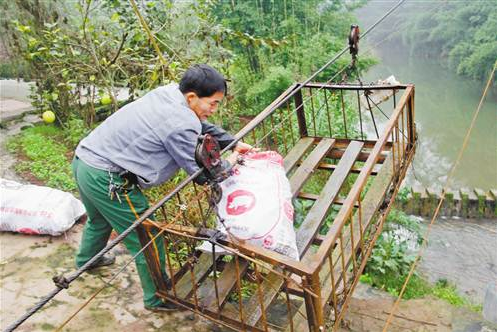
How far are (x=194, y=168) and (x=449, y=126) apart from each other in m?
15.6

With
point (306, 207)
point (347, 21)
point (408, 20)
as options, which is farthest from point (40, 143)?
point (408, 20)

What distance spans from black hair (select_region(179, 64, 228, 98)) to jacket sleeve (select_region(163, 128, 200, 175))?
0.24 meters

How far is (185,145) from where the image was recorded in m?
2.08

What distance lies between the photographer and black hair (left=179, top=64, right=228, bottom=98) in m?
2.15

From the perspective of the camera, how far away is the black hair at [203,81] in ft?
7.06

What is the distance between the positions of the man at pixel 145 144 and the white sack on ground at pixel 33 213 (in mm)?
1077

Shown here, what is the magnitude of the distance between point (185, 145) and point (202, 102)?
0.28 metres

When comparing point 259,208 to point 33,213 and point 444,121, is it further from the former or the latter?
point 444,121

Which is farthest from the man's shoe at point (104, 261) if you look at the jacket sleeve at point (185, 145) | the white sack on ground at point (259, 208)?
the jacket sleeve at point (185, 145)

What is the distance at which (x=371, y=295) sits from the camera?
4.53 meters

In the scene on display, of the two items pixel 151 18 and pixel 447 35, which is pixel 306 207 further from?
pixel 447 35

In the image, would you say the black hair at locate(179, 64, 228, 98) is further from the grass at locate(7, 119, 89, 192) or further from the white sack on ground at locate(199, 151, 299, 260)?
the grass at locate(7, 119, 89, 192)

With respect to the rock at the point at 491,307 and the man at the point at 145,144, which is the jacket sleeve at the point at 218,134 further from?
the rock at the point at 491,307

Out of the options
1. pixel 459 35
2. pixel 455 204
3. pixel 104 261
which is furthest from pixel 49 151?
pixel 459 35
